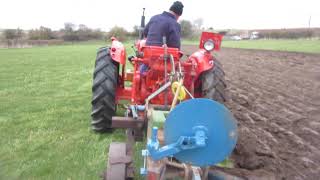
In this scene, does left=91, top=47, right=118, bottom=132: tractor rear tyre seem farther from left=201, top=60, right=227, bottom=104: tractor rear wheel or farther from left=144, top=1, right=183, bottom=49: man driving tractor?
left=201, top=60, right=227, bottom=104: tractor rear wheel

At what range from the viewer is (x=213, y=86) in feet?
19.0

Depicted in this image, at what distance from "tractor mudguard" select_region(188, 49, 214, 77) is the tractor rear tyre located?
106 centimetres

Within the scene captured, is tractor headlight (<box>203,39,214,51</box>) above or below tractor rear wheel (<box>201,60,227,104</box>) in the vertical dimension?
above

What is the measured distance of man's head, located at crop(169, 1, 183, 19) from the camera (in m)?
6.13

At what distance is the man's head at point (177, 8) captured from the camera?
20.1 feet

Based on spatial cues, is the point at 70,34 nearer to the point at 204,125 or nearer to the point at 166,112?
the point at 166,112

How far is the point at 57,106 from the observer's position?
8562 millimetres

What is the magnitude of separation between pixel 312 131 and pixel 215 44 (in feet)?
6.44

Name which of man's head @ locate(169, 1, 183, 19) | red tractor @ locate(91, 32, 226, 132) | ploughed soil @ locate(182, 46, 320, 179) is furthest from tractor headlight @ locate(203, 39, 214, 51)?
ploughed soil @ locate(182, 46, 320, 179)

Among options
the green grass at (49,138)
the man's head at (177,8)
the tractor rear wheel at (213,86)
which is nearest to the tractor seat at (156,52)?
the tractor rear wheel at (213,86)

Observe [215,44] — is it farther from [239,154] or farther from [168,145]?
[168,145]

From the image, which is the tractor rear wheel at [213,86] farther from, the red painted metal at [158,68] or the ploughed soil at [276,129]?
the ploughed soil at [276,129]

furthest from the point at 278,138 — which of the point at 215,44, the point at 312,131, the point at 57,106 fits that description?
the point at 57,106

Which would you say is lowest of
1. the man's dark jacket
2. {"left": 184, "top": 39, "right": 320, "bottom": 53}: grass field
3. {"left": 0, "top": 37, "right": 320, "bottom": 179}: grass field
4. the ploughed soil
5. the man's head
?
{"left": 0, "top": 37, "right": 320, "bottom": 179}: grass field
